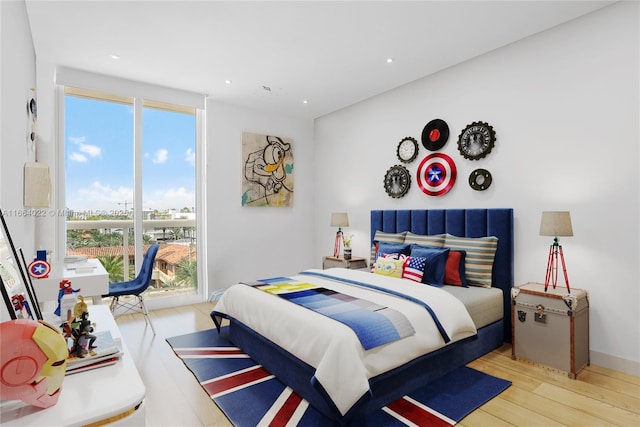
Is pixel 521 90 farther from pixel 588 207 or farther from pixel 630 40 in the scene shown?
pixel 588 207

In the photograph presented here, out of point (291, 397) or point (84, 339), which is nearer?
point (84, 339)

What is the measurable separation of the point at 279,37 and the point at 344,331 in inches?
102

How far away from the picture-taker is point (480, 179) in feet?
11.7

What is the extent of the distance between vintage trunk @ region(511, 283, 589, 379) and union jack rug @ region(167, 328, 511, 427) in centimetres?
48

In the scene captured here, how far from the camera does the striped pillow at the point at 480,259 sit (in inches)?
131

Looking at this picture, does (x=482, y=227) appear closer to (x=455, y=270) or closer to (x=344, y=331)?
(x=455, y=270)

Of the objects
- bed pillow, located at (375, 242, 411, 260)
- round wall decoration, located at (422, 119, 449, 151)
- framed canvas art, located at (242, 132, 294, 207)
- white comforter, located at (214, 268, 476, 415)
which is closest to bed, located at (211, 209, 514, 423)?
white comforter, located at (214, 268, 476, 415)

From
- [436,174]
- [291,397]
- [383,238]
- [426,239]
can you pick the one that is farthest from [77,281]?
[436,174]

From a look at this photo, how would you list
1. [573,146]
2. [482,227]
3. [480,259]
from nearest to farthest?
[573,146], [480,259], [482,227]

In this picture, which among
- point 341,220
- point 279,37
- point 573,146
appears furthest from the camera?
point 341,220

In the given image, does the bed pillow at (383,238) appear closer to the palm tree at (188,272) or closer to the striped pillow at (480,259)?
the striped pillow at (480,259)

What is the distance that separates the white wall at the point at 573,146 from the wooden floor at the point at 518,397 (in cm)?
45

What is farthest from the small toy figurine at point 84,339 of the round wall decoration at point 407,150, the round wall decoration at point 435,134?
the round wall decoration at point 407,150

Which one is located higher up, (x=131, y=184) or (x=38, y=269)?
(x=131, y=184)
